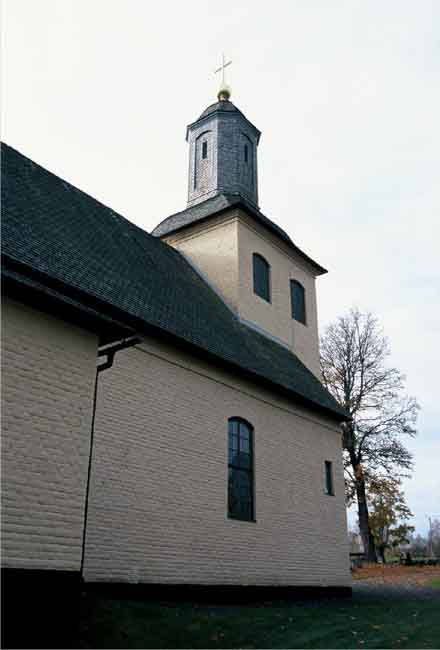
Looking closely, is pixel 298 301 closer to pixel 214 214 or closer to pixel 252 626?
pixel 214 214

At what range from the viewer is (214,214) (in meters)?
19.8

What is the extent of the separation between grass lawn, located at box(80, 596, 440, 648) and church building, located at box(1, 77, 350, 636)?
117 centimetres

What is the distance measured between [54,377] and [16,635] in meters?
2.90

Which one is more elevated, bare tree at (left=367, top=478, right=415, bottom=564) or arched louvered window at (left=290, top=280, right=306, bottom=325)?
arched louvered window at (left=290, top=280, right=306, bottom=325)

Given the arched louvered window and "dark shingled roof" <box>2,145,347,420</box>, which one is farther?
the arched louvered window

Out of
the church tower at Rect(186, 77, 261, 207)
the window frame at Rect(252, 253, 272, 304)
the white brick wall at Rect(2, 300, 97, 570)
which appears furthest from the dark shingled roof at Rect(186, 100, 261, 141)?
the white brick wall at Rect(2, 300, 97, 570)

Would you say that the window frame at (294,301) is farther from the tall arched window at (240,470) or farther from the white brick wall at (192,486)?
the tall arched window at (240,470)

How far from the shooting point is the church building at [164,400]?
725cm

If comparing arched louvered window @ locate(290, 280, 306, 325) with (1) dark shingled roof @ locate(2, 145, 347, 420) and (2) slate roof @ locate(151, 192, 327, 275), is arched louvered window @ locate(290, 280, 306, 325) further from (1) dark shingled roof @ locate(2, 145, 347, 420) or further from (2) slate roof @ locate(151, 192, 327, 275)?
(1) dark shingled roof @ locate(2, 145, 347, 420)

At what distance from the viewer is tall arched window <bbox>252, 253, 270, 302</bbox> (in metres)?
19.7

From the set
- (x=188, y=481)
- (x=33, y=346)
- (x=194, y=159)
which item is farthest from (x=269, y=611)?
(x=194, y=159)

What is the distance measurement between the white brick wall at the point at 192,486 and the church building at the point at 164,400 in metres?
0.04

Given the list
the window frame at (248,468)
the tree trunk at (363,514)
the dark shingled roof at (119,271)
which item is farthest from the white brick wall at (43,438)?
the tree trunk at (363,514)

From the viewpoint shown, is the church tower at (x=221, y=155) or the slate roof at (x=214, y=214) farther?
the church tower at (x=221, y=155)
